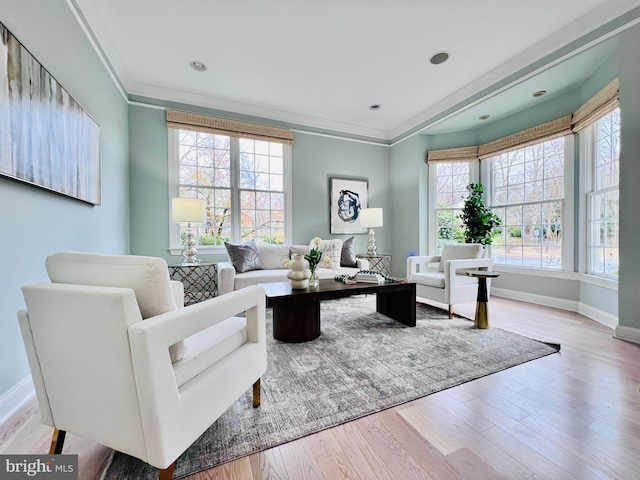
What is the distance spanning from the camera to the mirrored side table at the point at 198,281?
3.56 m

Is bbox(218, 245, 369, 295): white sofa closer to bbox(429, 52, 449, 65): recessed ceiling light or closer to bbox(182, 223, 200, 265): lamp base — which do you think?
bbox(182, 223, 200, 265): lamp base

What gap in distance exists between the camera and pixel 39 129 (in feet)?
5.24

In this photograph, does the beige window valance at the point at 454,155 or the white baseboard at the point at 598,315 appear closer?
the white baseboard at the point at 598,315

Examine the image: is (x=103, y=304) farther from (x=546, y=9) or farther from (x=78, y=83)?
(x=546, y=9)

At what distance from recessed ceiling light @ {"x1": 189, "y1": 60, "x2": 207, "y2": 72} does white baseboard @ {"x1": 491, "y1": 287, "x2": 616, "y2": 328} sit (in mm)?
5098

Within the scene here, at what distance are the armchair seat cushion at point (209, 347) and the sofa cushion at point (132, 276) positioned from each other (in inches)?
2.0

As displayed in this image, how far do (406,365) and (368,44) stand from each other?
10.0ft

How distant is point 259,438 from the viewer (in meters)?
1.22

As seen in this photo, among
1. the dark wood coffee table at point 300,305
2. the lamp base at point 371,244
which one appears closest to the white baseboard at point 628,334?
the dark wood coffee table at point 300,305

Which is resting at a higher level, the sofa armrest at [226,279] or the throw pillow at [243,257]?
the throw pillow at [243,257]

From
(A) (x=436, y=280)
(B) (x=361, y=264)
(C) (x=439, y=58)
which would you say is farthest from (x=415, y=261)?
(C) (x=439, y=58)

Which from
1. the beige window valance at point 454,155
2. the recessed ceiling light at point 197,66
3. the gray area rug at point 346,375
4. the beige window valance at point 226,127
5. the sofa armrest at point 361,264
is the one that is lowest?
the gray area rug at point 346,375

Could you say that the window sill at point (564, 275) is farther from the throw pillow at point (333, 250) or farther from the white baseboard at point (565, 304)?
the throw pillow at point (333, 250)

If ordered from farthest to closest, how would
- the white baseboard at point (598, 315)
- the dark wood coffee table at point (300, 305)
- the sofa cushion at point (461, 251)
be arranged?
1. the sofa cushion at point (461, 251)
2. the white baseboard at point (598, 315)
3. the dark wood coffee table at point (300, 305)
